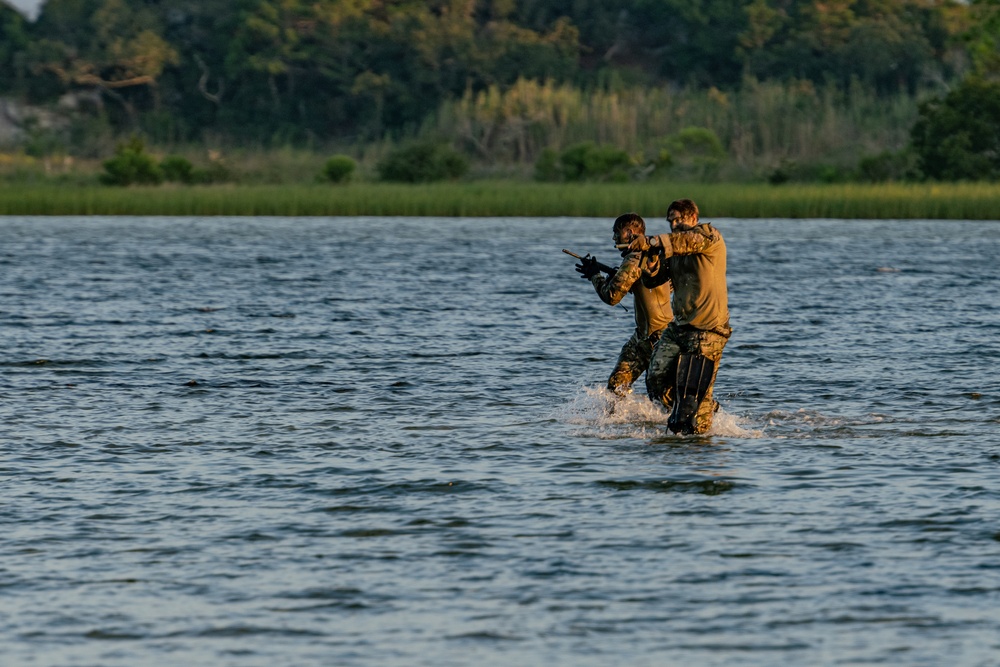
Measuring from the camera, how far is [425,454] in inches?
518

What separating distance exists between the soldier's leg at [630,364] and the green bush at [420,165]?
4337 cm

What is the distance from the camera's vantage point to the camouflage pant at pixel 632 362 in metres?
14.2

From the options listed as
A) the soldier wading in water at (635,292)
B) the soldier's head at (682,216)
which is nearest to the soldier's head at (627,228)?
the soldier wading in water at (635,292)

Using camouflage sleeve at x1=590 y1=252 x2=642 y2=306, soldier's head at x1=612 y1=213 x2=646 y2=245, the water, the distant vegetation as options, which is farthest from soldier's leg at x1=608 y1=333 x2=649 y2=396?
the distant vegetation

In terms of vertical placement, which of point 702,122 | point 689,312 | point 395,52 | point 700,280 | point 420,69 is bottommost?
point 689,312

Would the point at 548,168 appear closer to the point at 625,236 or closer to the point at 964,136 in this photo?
the point at 964,136

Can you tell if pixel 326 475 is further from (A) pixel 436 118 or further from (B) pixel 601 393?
(A) pixel 436 118

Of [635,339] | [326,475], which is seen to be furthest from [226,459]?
[635,339]

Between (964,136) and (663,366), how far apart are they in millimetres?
41582

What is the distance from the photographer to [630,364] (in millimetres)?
14297

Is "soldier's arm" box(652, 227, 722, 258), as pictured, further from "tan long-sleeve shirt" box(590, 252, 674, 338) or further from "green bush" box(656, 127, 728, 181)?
"green bush" box(656, 127, 728, 181)

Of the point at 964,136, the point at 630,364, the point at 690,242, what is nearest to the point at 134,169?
the point at 964,136

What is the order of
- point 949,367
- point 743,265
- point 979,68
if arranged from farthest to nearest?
1. point 979,68
2. point 743,265
3. point 949,367

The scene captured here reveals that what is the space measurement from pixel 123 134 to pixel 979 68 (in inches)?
1496
